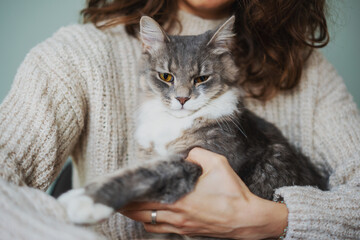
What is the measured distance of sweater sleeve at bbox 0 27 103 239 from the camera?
0.76m

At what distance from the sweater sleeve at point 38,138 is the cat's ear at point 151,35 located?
0.35m

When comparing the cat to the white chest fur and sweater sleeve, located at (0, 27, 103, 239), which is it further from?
sweater sleeve, located at (0, 27, 103, 239)

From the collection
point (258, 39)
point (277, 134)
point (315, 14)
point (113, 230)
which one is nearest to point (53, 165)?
point (113, 230)

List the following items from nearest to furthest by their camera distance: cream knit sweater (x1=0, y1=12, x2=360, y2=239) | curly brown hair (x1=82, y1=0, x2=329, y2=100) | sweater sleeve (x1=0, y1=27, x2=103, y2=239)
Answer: sweater sleeve (x1=0, y1=27, x2=103, y2=239) → cream knit sweater (x1=0, y1=12, x2=360, y2=239) → curly brown hair (x1=82, y1=0, x2=329, y2=100)

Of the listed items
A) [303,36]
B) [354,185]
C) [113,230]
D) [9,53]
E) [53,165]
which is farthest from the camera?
[9,53]

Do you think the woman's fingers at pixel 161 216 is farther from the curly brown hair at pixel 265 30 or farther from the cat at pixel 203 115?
the curly brown hair at pixel 265 30

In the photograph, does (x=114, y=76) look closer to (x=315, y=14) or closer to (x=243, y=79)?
(x=243, y=79)

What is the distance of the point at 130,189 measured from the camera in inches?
36.1

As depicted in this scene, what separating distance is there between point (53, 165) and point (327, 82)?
1.49 metres

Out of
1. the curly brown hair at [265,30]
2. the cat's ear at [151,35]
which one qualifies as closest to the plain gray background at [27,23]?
the curly brown hair at [265,30]

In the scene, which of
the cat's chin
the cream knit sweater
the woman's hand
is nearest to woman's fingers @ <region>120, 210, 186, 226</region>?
the woman's hand

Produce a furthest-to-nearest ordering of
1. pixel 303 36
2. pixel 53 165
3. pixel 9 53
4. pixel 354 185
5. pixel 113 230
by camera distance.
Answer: pixel 9 53
pixel 303 36
pixel 113 230
pixel 354 185
pixel 53 165

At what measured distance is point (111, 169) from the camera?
4.78 ft

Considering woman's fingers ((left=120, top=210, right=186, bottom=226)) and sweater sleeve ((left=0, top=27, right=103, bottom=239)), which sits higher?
sweater sleeve ((left=0, top=27, right=103, bottom=239))
